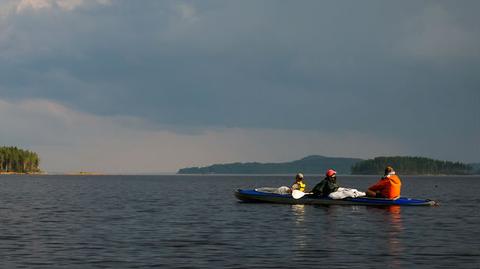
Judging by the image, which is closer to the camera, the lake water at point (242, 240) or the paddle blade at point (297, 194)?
the lake water at point (242, 240)

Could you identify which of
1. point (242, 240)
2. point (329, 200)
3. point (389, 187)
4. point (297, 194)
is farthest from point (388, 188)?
point (242, 240)

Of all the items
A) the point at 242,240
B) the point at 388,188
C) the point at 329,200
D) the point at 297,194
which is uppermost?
the point at 388,188

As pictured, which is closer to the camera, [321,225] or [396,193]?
[321,225]

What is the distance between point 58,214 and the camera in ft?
162

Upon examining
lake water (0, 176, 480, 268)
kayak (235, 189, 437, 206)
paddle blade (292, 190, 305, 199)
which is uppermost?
paddle blade (292, 190, 305, 199)

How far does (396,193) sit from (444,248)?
2337cm

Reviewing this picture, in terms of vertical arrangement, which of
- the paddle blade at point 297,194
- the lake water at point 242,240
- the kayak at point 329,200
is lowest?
the lake water at point 242,240

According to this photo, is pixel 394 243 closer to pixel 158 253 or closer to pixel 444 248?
pixel 444 248

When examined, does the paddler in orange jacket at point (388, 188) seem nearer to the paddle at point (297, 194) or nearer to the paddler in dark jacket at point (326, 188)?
the paddler in dark jacket at point (326, 188)

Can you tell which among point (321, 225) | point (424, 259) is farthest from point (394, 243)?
point (321, 225)

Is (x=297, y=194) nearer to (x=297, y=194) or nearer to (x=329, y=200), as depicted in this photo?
(x=297, y=194)

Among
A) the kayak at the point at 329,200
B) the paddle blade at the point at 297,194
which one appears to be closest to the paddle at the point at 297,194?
the paddle blade at the point at 297,194

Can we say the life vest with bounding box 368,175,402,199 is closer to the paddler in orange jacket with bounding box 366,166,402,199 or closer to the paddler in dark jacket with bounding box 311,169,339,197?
the paddler in orange jacket with bounding box 366,166,402,199

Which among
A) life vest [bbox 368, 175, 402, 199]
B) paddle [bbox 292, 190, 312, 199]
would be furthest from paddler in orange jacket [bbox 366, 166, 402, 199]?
paddle [bbox 292, 190, 312, 199]
